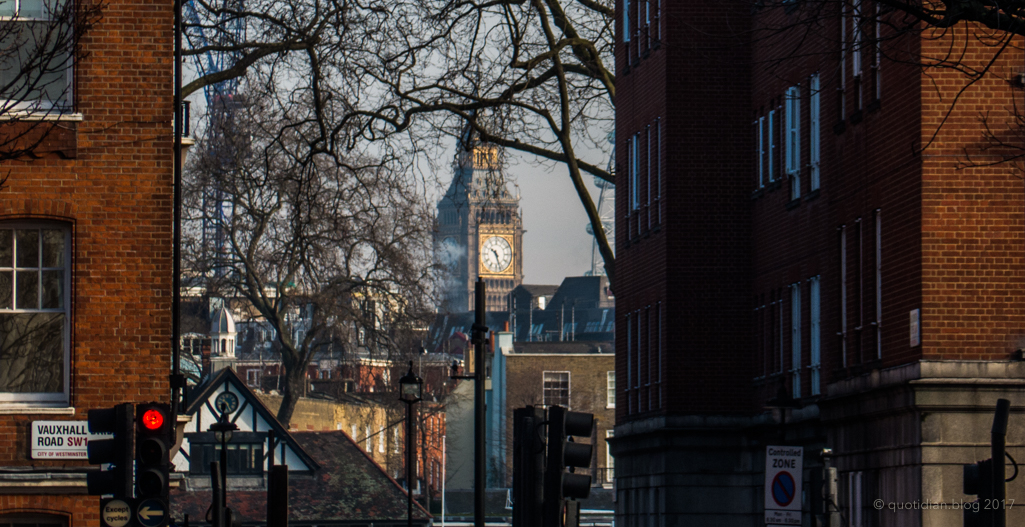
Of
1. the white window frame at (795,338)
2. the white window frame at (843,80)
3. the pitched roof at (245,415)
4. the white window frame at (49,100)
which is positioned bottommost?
the pitched roof at (245,415)

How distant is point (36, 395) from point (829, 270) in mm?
11993

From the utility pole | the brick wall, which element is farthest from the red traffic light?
the brick wall

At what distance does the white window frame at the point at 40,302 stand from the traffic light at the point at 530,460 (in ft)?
19.8

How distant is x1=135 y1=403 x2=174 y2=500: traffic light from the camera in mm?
14469

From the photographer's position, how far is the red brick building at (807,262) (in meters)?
20.2

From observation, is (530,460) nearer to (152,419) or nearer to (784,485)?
(152,419)

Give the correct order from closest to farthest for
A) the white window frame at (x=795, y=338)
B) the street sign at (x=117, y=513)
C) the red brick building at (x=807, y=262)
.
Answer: the street sign at (x=117, y=513), the red brick building at (x=807, y=262), the white window frame at (x=795, y=338)

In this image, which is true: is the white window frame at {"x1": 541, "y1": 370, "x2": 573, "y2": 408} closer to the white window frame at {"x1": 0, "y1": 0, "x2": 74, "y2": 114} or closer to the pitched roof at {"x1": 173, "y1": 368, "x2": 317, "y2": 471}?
the pitched roof at {"x1": 173, "y1": 368, "x2": 317, "y2": 471}

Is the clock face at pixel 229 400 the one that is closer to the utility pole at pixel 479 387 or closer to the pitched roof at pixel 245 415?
the pitched roof at pixel 245 415

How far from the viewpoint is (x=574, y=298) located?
18862 cm

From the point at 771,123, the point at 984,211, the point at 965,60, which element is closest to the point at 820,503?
the point at 984,211

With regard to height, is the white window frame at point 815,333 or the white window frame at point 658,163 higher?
the white window frame at point 658,163

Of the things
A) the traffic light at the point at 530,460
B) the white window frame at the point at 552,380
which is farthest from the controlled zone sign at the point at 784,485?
the white window frame at the point at 552,380

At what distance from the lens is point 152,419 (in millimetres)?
14555
